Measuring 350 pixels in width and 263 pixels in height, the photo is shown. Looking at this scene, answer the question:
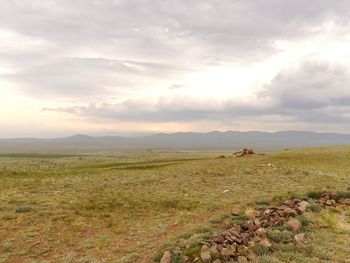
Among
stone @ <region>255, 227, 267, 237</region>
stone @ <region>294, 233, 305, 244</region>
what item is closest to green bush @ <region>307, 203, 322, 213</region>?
stone @ <region>294, 233, 305, 244</region>

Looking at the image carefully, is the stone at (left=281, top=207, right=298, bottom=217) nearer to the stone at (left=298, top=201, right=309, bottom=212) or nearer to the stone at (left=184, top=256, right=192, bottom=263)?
the stone at (left=298, top=201, right=309, bottom=212)

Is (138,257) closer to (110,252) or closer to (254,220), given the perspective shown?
(110,252)

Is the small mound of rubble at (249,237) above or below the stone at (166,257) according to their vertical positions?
above

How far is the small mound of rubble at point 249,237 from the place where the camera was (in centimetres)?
1267

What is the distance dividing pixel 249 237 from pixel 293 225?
2.94 meters

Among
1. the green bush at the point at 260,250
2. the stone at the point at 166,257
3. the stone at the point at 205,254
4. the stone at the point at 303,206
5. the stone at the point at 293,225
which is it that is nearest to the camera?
the stone at the point at 205,254

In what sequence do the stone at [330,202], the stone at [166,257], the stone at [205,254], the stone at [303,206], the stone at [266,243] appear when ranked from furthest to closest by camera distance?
the stone at [330,202]
the stone at [303,206]
the stone at [266,243]
the stone at [166,257]
the stone at [205,254]

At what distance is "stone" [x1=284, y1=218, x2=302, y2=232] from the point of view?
1619cm

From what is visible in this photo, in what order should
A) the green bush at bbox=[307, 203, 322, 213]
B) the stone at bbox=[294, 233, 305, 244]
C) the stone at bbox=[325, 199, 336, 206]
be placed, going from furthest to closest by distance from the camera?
the stone at bbox=[325, 199, 336, 206]
the green bush at bbox=[307, 203, 322, 213]
the stone at bbox=[294, 233, 305, 244]

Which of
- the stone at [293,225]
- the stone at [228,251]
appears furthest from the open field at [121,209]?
the stone at [228,251]

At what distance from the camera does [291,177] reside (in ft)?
119

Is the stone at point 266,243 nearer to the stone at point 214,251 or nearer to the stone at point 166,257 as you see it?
the stone at point 214,251

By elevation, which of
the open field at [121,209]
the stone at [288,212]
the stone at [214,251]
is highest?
the stone at [288,212]

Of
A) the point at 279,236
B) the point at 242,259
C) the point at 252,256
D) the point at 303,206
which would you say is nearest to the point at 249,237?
the point at 279,236
